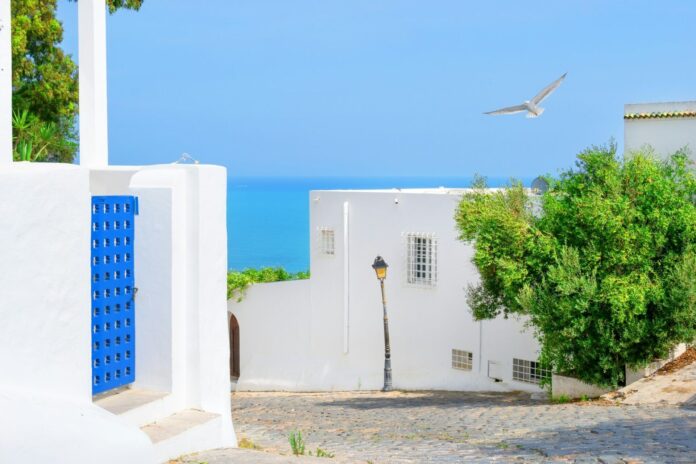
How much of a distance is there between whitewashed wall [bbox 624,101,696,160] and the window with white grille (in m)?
4.88

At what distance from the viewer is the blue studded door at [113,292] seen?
929 cm

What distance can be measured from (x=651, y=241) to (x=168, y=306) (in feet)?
31.1

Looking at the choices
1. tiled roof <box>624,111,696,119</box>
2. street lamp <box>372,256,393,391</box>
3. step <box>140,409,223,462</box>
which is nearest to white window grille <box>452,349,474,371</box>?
street lamp <box>372,256,393,391</box>

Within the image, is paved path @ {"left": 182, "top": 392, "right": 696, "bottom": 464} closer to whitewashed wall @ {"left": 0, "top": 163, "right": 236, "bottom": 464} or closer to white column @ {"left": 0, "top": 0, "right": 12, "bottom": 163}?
whitewashed wall @ {"left": 0, "top": 163, "right": 236, "bottom": 464}

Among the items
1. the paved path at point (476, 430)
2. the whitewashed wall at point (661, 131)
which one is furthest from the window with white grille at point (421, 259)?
the whitewashed wall at point (661, 131)

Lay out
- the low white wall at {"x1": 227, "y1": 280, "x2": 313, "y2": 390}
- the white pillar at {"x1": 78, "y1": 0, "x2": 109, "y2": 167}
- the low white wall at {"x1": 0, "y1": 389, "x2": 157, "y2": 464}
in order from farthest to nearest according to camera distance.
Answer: the low white wall at {"x1": 227, "y1": 280, "x2": 313, "y2": 390} → the white pillar at {"x1": 78, "y1": 0, "x2": 109, "y2": 167} → the low white wall at {"x1": 0, "y1": 389, "x2": 157, "y2": 464}

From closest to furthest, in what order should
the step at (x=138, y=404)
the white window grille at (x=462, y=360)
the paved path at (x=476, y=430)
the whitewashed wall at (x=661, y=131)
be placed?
the step at (x=138, y=404), the paved path at (x=476, y=430), the whitewashed wall at (x=661, y=131), the white window grille at (x=462, y=360)

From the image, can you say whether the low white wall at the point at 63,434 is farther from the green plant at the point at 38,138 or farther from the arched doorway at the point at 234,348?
the arched doorway at the point at 234,348

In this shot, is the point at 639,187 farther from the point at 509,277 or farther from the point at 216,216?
the point at 216,216

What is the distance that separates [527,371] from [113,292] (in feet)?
43.0

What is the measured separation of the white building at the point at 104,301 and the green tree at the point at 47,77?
19269 millimetres

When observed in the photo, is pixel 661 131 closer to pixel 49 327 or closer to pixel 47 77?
pixel 49 327

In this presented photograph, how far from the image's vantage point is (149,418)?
940cm

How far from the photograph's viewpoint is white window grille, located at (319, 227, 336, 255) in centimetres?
2461
